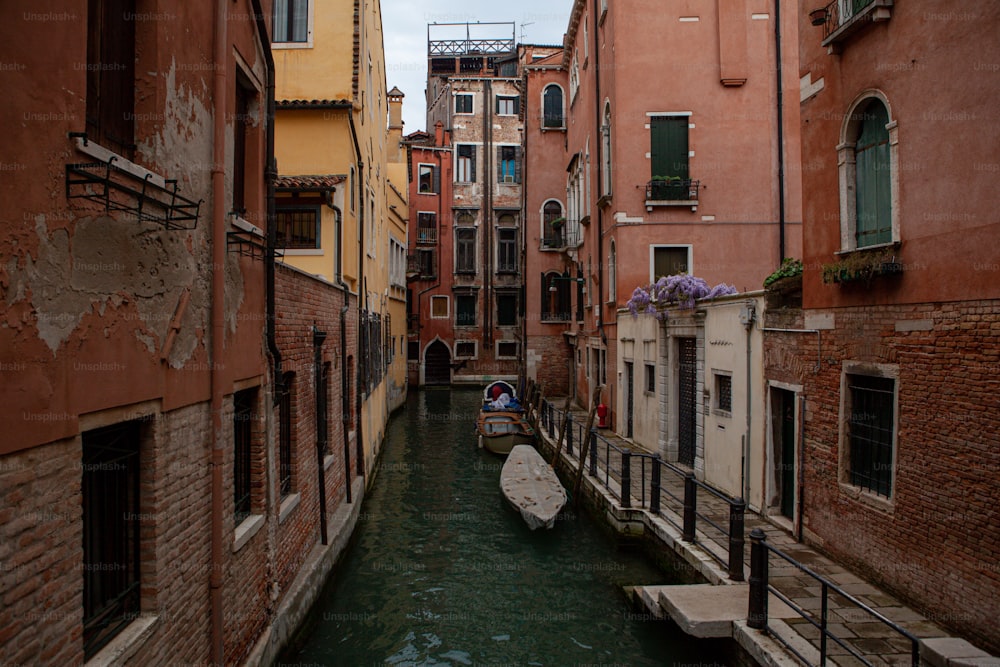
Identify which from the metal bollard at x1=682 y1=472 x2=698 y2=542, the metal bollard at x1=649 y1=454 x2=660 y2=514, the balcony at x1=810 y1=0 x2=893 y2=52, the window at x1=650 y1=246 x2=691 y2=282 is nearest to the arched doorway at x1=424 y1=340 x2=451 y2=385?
the window at x1=650 y1=246 x2=691 y2=282

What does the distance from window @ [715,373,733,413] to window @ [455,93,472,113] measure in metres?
29.0

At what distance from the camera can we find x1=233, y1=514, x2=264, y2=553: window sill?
571 centimetres

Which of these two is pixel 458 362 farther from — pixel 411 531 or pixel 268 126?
pixel 268 126

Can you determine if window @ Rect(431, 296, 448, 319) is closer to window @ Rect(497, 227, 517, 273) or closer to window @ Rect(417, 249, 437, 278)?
window @ Rect(417, 249, 437, 278)

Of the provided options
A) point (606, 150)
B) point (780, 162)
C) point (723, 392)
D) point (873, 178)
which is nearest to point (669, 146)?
point (606, 150)

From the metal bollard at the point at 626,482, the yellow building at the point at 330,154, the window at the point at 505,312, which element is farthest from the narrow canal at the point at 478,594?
the window at the point at 505,312

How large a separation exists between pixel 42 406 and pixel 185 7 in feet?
9.94

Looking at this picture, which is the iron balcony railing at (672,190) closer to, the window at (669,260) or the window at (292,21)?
the window at (669,260)

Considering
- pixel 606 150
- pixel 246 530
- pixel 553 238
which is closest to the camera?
pixel 246 530

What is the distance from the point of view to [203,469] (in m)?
4.97

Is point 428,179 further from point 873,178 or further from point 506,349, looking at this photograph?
point 873,178

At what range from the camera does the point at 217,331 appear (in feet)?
16.7

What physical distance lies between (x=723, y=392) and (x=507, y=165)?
28.1 meters

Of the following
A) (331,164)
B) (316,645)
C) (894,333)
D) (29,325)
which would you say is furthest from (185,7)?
(331,164)
